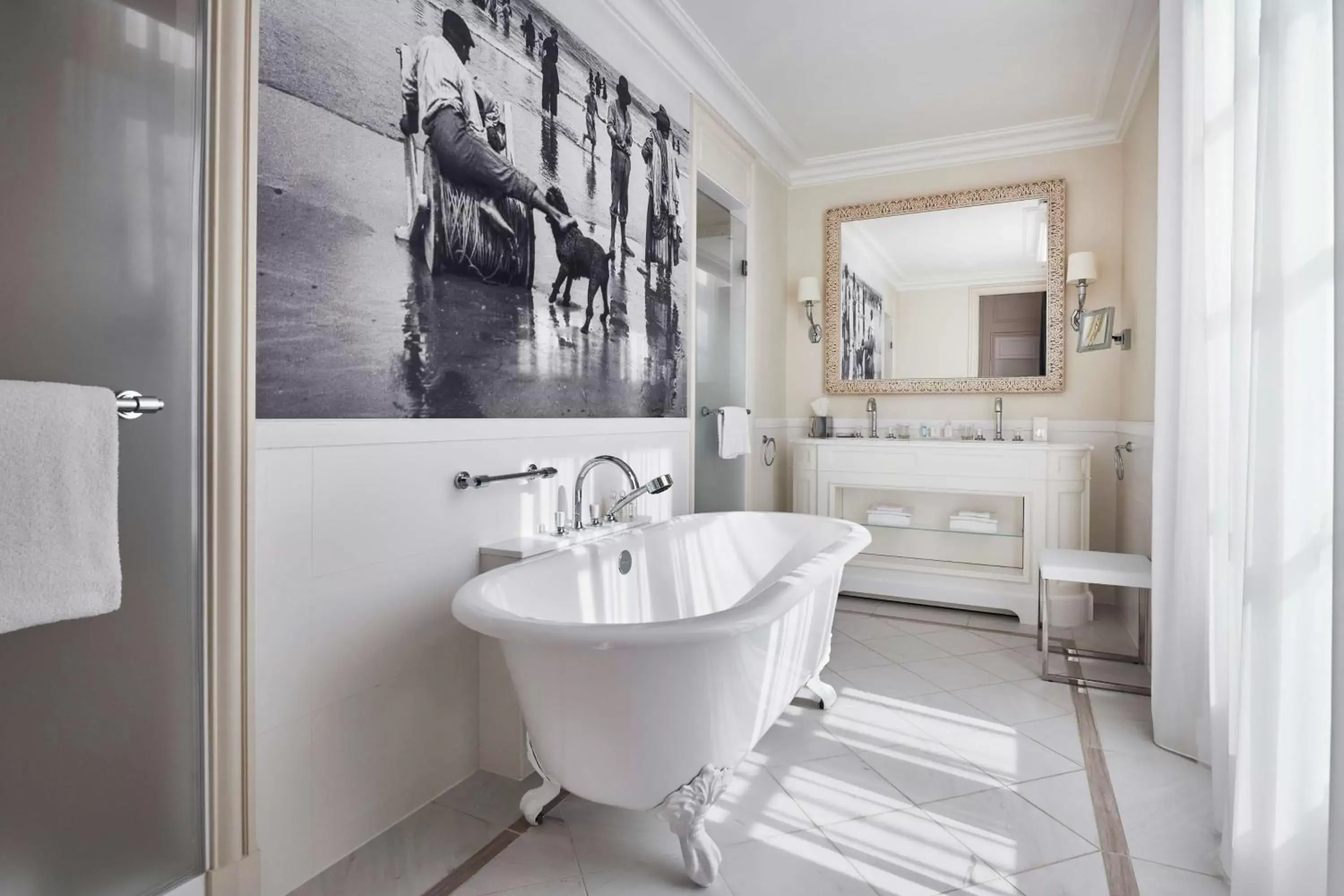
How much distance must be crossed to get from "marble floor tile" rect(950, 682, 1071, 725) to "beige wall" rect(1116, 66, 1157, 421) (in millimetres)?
1255

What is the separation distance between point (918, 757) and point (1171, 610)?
857mm

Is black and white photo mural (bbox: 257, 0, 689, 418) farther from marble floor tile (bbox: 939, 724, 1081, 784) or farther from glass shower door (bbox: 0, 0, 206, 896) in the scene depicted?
marble floor tile (bbox: 939, 724, 1081, 784)

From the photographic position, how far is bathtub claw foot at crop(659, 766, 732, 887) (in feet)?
4.89

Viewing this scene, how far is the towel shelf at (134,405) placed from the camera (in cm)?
116

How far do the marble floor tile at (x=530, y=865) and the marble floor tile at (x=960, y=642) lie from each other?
1.82m

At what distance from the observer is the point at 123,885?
3.96 ft

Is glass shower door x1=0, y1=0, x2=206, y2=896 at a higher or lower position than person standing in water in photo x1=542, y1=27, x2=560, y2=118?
lower

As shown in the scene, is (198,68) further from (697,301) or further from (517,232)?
(697,301)

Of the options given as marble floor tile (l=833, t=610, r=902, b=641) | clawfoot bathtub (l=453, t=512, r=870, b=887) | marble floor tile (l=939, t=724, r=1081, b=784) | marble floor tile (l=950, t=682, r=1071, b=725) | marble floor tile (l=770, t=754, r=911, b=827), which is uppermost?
clawfoot bathtub (l=453, t=512, r=870, b=887)

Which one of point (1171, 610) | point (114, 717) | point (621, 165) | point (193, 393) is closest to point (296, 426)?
point (193, 393)

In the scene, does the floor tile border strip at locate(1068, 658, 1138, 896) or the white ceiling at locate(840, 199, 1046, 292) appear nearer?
the floor tile border strip at locate(1068, 658, 1138, 896)

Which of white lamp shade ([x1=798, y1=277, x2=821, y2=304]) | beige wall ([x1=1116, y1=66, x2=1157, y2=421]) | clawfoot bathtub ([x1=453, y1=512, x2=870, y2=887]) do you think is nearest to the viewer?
clawfoot bathtub ([x1=453, y1=512, x2=870, y2=887])

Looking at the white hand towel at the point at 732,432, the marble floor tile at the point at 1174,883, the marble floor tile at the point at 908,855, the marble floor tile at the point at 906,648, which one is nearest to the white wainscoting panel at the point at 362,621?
the marble floor tile at the point at 908,855

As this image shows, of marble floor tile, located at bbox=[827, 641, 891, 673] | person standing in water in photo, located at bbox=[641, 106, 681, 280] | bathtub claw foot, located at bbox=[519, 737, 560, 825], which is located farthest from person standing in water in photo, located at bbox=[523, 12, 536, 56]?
marble floor tile, located at bbox=[827, 641, 891, 673]
